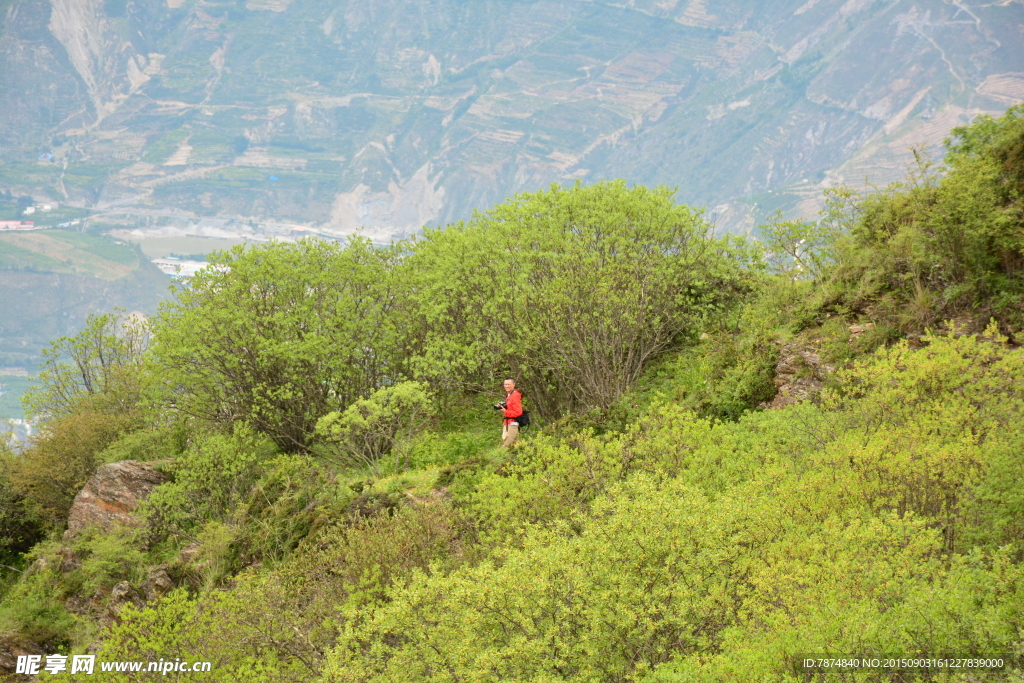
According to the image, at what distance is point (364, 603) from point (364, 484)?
222 inches

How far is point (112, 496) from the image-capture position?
925 inches

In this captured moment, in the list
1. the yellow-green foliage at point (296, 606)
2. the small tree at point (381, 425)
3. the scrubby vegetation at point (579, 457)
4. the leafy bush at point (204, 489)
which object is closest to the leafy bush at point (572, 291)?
the scrubby vegetation at point (579, 457)

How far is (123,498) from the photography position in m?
23.5

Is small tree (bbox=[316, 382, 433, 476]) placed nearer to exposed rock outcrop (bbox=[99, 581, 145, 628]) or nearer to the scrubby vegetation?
the scrubby vegetation

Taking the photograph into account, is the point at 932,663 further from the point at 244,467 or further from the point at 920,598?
the point at 244,467

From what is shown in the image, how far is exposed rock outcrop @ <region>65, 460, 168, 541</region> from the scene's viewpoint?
Result: 23.2 metres

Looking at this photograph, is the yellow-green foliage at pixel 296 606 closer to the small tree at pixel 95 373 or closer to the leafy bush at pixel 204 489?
the leafy bush at pixel 204 489

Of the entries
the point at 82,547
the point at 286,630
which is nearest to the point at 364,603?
the point at 286,630

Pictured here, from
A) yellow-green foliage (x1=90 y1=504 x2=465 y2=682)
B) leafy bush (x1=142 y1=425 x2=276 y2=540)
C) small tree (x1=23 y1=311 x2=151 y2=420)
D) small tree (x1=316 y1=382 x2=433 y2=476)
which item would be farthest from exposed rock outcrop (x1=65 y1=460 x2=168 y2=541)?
yellow-green foliage (x1=90 y1=504 x2=465 y2=682)

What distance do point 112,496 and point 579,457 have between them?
16.2 meters

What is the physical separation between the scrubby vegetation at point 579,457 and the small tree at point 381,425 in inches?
5.9

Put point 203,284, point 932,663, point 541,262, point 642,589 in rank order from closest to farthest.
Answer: point 932,663 < point 642,589 < point 541,262 < point 203,284

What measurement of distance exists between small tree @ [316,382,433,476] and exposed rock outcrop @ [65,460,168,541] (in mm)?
5725

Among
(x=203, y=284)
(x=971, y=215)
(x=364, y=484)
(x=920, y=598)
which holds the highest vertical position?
(x=203, y=284)
